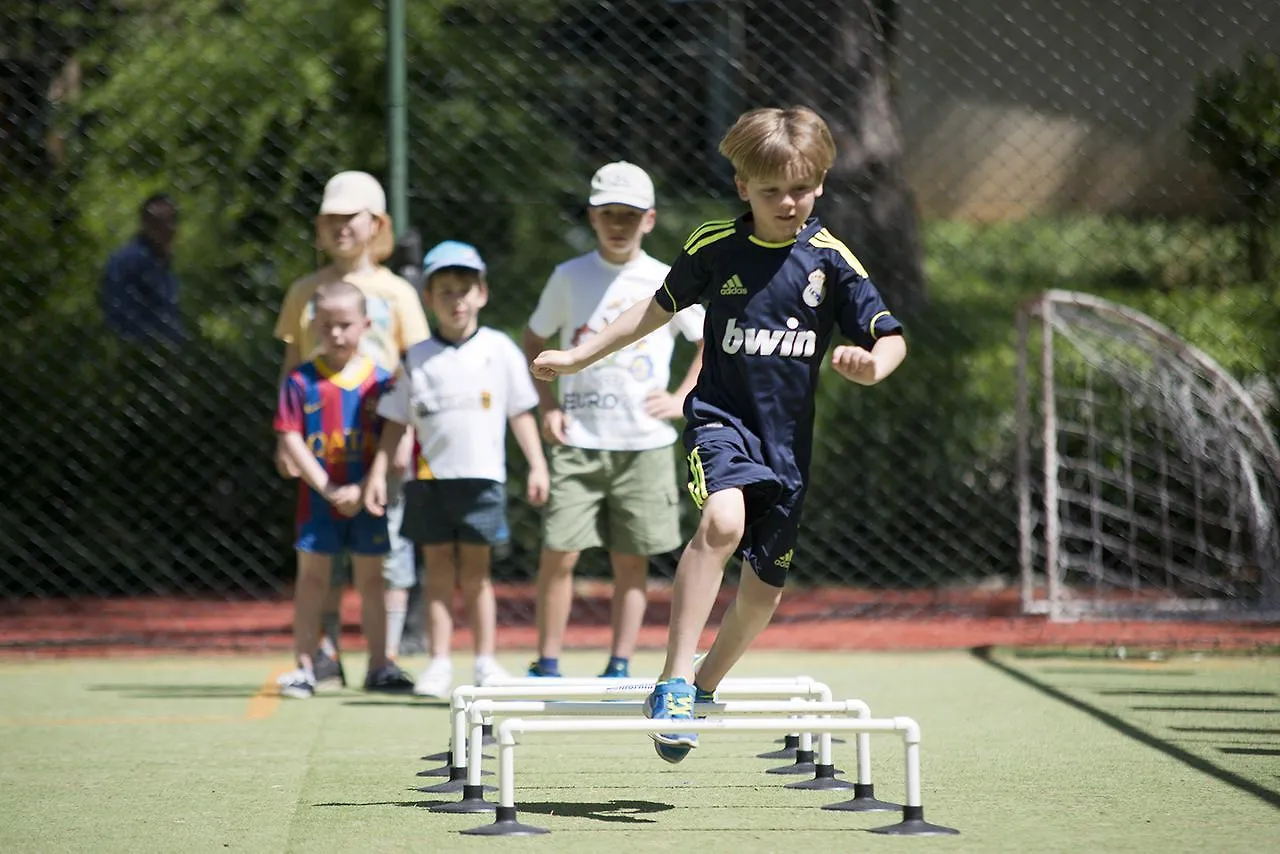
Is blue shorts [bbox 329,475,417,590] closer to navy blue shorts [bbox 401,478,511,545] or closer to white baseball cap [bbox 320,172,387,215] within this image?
navy blue shorts [bbox 401,478,511,545]

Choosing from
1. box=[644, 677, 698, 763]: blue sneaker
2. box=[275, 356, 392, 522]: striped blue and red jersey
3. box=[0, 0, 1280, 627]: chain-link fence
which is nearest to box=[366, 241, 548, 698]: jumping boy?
box=[275, 356, 392, 522]: striped blue and red jersey

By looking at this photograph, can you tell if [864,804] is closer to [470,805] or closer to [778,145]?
A: [470,805]

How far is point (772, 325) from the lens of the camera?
424cm

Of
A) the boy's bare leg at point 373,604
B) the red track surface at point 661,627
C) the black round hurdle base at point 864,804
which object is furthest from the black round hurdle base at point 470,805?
the red track surface at point 661,627

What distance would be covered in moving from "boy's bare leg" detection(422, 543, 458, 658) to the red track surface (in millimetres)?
1665

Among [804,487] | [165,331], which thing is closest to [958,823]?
[804,487]

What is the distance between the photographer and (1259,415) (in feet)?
26.9

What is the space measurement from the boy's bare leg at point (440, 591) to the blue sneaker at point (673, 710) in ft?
7.84

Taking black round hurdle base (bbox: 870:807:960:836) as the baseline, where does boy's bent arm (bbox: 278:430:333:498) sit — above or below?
above

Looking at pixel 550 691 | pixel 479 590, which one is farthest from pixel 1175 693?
pixel 550 691

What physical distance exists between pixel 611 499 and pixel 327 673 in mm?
1390

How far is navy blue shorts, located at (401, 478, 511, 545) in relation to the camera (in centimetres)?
614

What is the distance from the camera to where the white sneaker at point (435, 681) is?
6.25m

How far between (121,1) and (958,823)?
8.57m
